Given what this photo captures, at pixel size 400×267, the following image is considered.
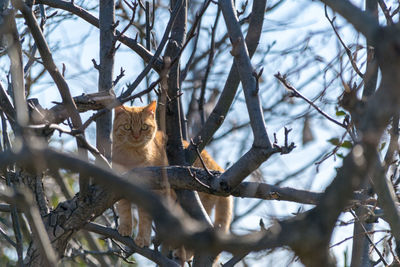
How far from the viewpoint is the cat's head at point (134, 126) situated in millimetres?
4836

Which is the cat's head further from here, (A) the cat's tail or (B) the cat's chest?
(A) the cat's tail

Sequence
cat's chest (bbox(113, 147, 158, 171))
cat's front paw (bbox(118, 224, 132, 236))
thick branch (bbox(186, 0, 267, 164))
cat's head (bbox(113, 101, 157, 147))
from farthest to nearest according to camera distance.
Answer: cat's head (bbox(113, 101, 157, 147)), cat's chest (bbox(113, 147, 158, 171)), cat's front paw (bbox(118, 224, 132, 236)), thick branch (bbox(186, 0, 267, 164))

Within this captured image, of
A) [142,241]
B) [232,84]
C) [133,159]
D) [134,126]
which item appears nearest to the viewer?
[232,84]

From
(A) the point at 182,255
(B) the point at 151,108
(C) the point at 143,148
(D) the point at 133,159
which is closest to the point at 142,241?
(A) the point at 182,255

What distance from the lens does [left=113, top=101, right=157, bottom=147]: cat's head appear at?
15.9 feet

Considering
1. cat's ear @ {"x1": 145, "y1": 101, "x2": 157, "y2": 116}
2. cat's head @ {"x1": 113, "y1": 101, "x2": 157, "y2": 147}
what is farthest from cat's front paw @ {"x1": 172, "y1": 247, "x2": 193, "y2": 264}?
cat's ear @ {"x1": 145, "y1": 101, "x2": 157, "y2": 116}

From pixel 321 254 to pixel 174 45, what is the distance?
219cm

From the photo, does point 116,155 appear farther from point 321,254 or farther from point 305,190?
point 321,254

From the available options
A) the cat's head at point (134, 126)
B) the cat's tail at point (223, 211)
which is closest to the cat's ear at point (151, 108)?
the cat's head at point (134, 126)

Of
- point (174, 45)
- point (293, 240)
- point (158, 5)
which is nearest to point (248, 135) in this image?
point (158, 5)

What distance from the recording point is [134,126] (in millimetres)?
4930

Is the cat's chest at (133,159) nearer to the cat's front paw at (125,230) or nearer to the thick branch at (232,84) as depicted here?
the cat's front paw at (125,230)

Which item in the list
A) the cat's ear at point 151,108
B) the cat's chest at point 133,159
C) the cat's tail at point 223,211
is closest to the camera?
the cat's chest at point 133,159

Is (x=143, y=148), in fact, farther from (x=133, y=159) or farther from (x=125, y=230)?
(x=125, y=230)
